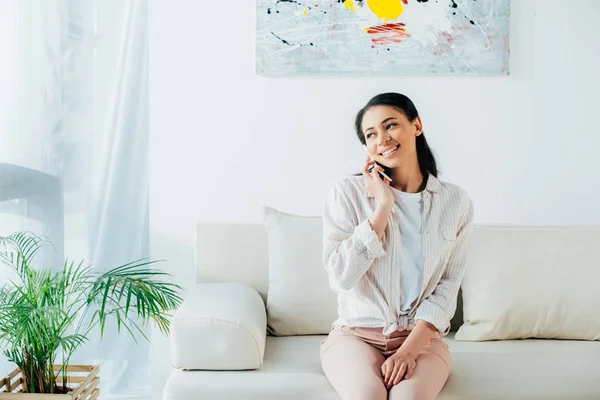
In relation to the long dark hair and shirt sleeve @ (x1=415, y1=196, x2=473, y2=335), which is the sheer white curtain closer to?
the long dark hair

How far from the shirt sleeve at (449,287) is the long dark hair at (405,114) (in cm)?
15

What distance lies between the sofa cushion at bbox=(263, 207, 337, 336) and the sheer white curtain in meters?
0.73

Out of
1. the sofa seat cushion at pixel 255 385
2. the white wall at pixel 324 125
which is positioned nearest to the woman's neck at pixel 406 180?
the sofa seat cushion at pixel 255 385

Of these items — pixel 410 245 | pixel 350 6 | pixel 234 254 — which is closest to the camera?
pixel 410 245

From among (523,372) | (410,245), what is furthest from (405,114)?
(523,372)

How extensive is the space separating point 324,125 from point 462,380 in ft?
3.93

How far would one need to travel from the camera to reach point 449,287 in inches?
76.5

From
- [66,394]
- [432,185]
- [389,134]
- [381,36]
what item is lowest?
[66,394]

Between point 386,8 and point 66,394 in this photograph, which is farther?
point 386,8

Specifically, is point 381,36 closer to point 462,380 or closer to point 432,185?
point 432,185

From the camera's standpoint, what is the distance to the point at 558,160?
274 centimetres

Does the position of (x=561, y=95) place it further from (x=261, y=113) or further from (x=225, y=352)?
(x=225, y=352)

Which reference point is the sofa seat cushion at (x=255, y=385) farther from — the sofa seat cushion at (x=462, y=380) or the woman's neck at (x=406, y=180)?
the woman's neck at (x=406, y=180)

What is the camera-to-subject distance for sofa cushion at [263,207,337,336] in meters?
2.29
